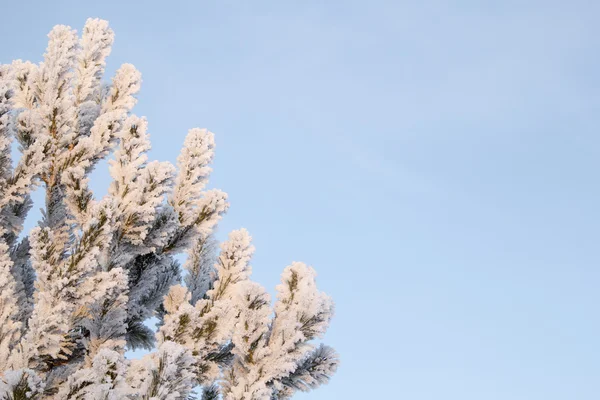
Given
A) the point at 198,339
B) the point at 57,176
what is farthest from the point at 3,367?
Answer: the point at 57,176

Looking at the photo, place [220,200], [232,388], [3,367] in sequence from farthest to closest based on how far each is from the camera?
[220,200], [232,388], [3,367]

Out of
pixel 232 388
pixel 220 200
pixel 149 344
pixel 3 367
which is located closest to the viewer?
pixel 3 367

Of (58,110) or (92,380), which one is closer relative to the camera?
(92,380)

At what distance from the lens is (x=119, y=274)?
4.34 m

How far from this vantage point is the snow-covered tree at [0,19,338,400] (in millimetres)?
4121

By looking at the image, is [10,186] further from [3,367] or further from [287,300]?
[287,300]

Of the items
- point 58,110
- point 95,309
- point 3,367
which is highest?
point 58,110

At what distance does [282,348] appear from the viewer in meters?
4.48

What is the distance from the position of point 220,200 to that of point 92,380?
6.24 ft

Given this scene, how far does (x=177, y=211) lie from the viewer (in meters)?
4.98

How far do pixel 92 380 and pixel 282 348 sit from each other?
1.39 m

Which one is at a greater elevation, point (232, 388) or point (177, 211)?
point (177, 211)

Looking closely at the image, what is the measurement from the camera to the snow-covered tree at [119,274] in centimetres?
412

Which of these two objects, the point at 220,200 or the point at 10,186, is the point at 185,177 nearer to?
the point at 220,200
